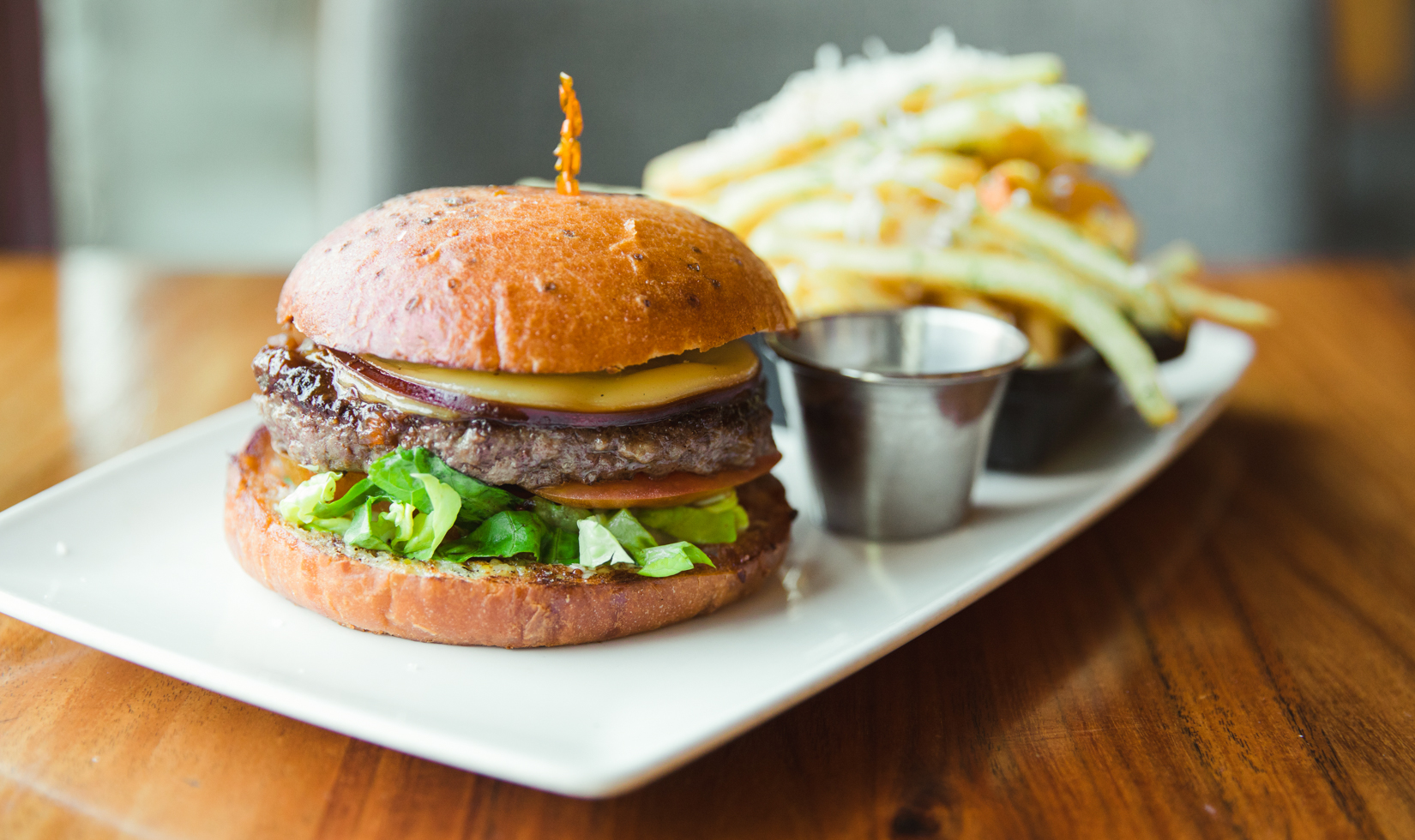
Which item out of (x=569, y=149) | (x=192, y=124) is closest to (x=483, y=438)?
(x=569, y=149)

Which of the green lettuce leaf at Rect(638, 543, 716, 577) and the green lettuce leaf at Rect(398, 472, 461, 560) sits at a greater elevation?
the green lettuce leaf at Rect(398, 472, 461, 560)

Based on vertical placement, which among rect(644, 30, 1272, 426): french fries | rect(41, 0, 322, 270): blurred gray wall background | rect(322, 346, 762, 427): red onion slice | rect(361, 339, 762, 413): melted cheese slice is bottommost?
rect(41, 0, 322, 270): blurred gray wall background

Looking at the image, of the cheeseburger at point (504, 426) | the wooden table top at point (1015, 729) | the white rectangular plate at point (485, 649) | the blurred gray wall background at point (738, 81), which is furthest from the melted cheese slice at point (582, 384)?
the blurred gray wall background at point (738, 81)

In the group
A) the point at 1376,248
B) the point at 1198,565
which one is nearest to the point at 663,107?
the point at 1198,565

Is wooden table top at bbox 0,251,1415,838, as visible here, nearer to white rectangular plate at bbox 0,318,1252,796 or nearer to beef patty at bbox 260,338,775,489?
white rectangular plate at bbox 0,318,1252,796

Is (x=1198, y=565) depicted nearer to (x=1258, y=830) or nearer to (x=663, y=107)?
(x=1258, y=830)

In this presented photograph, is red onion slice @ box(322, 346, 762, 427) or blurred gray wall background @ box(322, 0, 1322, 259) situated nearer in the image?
red onion slice @ box(322, 346, 762, 427)

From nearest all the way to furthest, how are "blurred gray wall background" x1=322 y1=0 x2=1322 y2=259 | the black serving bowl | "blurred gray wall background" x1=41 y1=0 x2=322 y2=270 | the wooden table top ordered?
the wooden table top
the black serving bowl
"blurred gray wall background" x1=322 y1=0 x2=1322 y2=259
"blurred gray wall background" x1=41 y1=0 x2=322 y2=270

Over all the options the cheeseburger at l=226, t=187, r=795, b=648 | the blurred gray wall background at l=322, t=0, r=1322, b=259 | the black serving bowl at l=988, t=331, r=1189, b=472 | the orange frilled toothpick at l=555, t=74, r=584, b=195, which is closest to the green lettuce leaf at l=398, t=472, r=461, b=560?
the cheeseburger at l=226, t=187, r=795, b=648
